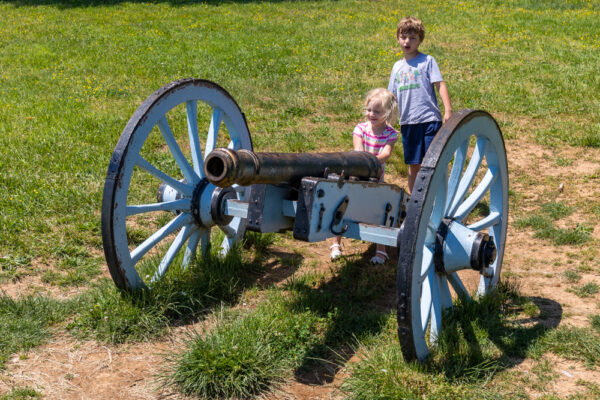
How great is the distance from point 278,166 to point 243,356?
1.08m

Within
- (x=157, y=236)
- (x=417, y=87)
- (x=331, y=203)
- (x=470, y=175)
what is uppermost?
(x=417, y=87)

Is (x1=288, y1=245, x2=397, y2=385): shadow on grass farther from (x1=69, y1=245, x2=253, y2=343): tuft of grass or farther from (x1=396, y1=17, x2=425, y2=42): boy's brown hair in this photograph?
(x1=396, y1=17, x2=425, y2=42): boy's brown hair

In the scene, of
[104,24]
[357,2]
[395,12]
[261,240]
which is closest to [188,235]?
[261,240]

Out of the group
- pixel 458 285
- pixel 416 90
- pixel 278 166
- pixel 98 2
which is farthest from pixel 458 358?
pixel 98 2

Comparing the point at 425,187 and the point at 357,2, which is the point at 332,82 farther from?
the point at 357,2

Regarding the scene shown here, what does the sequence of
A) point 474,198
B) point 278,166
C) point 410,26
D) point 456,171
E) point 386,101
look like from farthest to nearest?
point 410,26
point 386,101
point 474,198
point 456,171
point 278,166

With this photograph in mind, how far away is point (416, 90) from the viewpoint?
564 centimetres

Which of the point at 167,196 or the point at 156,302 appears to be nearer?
the point at 156,302

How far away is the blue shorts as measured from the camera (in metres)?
5.72

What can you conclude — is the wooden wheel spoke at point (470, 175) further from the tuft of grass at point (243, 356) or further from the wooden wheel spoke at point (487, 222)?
the tuft of grass at point (243, 356)

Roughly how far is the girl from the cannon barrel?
22.9 inches

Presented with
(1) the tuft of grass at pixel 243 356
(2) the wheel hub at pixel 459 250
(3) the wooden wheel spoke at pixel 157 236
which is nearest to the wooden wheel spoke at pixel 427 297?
(2) the wheel hub at pixel 459 250

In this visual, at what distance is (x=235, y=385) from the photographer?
3502 mm

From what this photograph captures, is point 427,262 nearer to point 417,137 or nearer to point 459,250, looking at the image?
point 459,250
